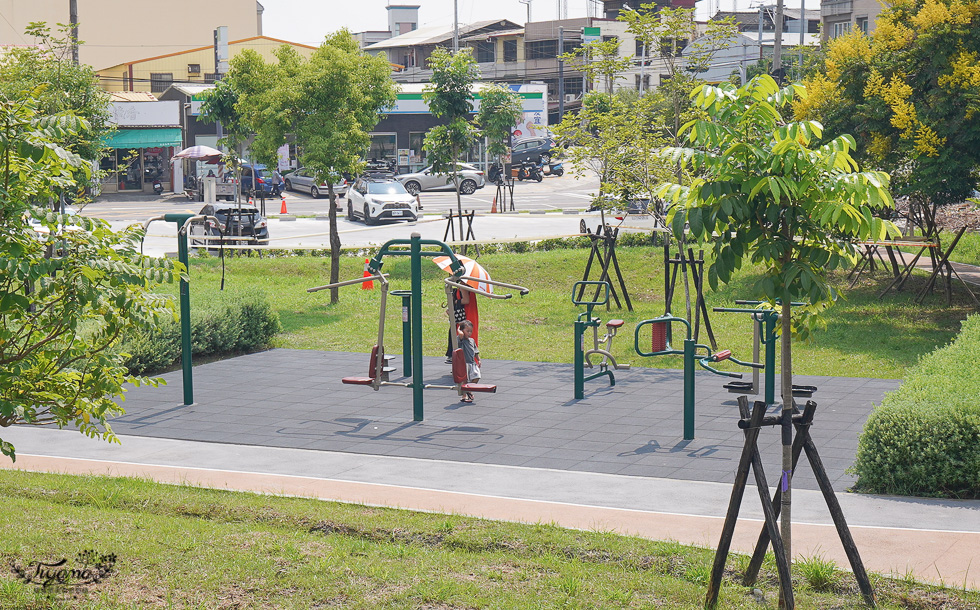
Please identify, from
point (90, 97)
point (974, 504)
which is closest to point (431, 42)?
point (90, 97)

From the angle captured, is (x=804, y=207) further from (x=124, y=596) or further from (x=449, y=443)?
(x=449, y=443)

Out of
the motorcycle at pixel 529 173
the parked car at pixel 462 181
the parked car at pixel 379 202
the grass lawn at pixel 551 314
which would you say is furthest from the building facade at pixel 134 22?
the grass lawn at pixel 551 314

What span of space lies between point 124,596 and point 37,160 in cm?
276

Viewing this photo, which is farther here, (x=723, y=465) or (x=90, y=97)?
(x=90, y=97)

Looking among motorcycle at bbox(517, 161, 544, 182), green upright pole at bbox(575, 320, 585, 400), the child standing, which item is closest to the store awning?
motorcycle at bbox(517, 161, 544, 182)

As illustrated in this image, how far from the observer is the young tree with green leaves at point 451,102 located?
29.1 metres

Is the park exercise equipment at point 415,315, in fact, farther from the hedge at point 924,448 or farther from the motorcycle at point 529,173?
the motorcycle at point 529,173

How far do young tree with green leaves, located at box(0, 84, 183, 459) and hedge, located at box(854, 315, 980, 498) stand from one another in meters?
6.09

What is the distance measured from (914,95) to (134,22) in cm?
6251

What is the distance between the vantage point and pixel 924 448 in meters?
8.48

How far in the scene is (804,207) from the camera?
5.31m

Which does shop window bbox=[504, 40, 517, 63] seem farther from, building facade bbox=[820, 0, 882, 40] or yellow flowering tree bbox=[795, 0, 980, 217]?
yellow flowering tree bbox=[795, 0, 980, 217]

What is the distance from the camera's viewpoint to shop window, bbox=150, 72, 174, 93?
6278 centimetres

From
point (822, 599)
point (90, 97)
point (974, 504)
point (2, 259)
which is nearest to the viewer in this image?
point (2, 259)
